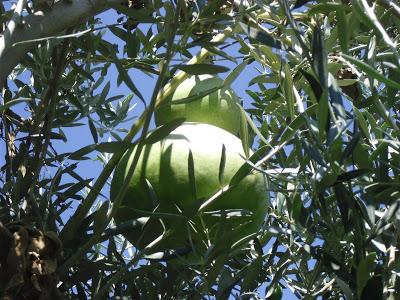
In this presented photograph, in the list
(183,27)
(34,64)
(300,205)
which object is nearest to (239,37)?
(183,27)

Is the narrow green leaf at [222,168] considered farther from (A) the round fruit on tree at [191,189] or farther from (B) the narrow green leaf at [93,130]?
(B) the narrow green leaf at [93,130]

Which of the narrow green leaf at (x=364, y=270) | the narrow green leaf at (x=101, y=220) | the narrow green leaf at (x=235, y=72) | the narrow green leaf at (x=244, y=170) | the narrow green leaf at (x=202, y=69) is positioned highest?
the narrow green leaf at (x=202, y=69)

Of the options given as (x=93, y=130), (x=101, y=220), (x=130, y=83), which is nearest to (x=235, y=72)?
(x=130, y=83)

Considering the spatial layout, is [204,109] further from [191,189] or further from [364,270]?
[364,270]

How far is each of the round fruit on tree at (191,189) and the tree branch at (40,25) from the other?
0.93 ft

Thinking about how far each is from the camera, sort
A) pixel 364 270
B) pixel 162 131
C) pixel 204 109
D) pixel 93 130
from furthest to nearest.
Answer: pixel 93 130 → pixel 204 109 → pixel 162 131 → pixel 364 270

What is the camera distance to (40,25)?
1.32 meters

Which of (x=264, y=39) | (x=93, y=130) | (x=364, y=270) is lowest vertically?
(x=364, y=270)

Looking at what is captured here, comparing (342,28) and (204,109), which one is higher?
(342,28)

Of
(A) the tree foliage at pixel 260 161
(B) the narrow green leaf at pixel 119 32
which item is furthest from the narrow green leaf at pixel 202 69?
(B) the narrow green leaf at pixel 119 32

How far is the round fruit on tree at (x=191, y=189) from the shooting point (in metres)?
1.49

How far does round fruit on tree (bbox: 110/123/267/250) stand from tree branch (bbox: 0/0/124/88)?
0.28m

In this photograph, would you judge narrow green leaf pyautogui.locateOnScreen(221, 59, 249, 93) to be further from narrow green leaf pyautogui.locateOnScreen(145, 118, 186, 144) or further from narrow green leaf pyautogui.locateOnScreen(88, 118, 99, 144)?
narrow green leaf pyautogui.locateOnScreen(88, 118, 99, 144)

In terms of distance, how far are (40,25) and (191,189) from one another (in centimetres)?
38
